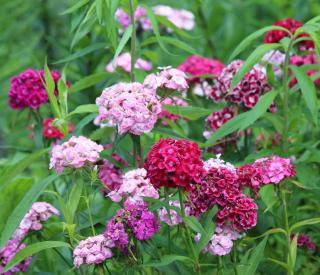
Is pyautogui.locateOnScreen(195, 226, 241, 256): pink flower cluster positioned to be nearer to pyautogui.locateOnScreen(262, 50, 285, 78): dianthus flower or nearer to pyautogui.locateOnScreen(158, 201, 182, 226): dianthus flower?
pyautogui.locateOnScreen(158, 201, 182, 226): dianthus flower

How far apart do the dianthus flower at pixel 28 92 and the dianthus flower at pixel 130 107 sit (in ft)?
3.18

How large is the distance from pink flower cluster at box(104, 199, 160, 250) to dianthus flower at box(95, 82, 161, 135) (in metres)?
0.32

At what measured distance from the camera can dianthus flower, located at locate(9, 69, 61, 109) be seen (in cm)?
375

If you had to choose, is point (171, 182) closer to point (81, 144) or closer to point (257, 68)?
point (81, 144)

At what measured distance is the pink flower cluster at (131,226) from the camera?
255 centimetres

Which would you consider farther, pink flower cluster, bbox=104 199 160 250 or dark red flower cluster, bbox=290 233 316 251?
dark red flower cluster, bbox=290 233 316 251

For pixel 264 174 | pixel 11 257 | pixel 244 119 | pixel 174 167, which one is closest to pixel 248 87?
pixel 244 119

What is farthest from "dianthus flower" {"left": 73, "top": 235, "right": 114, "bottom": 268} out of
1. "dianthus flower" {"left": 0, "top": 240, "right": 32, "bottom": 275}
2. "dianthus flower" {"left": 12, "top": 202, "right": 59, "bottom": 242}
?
"dianthus flower" {"left": 0, "top": 240, "right": 32, "bottom": 275}

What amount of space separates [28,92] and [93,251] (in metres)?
1.41

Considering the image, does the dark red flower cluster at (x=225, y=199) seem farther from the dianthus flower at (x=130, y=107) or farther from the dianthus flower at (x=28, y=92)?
the dianthus flower at (x=28, y=92)

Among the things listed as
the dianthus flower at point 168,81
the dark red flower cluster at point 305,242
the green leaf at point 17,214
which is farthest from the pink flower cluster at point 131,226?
the dark red flower cluster at point 305,242

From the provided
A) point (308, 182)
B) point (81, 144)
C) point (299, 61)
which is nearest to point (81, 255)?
point (81, 144)

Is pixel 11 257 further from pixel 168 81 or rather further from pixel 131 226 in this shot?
pixel 168 81

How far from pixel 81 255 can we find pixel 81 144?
0.37m
